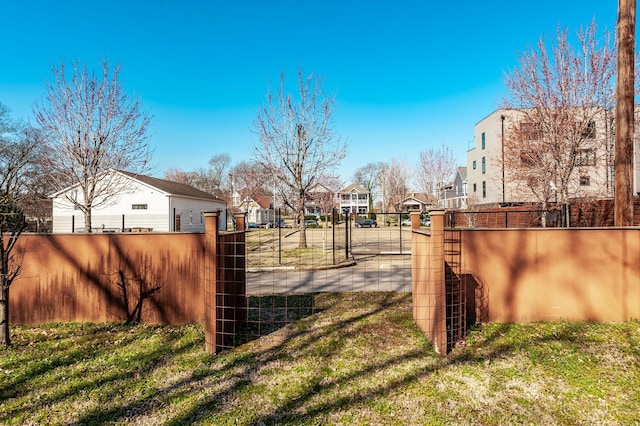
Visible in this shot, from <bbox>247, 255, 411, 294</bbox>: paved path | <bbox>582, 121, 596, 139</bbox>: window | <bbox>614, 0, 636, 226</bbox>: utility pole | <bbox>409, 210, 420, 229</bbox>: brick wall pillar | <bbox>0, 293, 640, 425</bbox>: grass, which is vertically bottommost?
<bbox>247, 255, 411, 294</bbox>: paved path

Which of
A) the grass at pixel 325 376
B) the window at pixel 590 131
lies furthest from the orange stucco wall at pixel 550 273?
the window at pixel 590 131

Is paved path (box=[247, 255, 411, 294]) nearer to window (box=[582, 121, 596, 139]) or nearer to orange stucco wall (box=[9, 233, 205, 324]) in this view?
orange stucco wall (box=[9, 233, 205, 324])

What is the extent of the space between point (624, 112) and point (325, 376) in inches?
250

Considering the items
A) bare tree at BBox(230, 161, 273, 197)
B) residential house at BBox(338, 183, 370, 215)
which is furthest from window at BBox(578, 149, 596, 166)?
residential house at BBox(338, 183, 370, 215)

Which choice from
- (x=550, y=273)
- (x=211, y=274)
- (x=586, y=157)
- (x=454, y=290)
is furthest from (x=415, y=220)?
(x=586, y=157)

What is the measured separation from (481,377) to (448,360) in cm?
41

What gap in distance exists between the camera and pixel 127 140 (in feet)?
36.2

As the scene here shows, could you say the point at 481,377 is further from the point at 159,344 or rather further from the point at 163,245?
the point at 163,245

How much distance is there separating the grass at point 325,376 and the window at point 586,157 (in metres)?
10.9

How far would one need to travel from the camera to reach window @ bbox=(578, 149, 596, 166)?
A: 12.7 meters

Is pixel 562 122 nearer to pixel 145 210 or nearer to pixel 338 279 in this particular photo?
pixel 338 279

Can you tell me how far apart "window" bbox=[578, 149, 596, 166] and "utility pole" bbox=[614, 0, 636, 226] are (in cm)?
843

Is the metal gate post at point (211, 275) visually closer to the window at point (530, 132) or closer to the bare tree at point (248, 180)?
the window at point (530, 132)

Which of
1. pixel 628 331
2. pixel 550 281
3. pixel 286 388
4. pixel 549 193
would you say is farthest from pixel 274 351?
A: pixel 549 193
